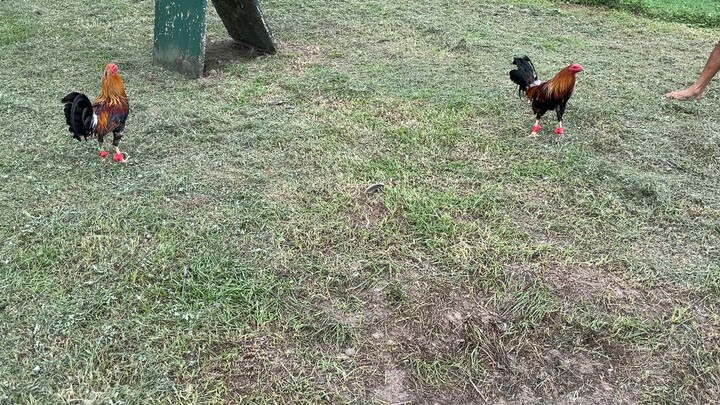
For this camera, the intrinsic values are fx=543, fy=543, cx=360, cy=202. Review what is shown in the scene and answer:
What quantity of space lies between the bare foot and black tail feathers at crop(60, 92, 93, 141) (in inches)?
175

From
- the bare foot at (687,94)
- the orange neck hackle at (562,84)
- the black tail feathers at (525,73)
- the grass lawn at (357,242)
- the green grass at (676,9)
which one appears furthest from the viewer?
the green grass at (676,9)

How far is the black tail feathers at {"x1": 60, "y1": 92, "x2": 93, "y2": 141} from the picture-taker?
3.01 meters

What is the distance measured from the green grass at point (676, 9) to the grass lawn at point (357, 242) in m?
3.06

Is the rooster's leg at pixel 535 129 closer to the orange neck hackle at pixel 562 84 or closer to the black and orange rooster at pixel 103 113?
the orange neck hackle at pixel 562 84

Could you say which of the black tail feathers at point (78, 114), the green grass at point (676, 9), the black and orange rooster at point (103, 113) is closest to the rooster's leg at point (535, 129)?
the black and orange rooster at point (103, 113)

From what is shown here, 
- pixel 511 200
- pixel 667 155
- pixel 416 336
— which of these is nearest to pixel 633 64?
pixel 667 155

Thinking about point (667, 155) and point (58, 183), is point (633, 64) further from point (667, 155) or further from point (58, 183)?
point (58, 183)

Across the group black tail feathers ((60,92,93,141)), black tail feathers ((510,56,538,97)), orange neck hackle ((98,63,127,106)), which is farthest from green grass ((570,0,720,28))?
black tail feathers ((60,92,93,141))

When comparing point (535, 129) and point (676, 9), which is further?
point (676, 9)

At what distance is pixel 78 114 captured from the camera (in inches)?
119

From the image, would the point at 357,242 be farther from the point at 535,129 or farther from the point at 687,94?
the point at 687,94

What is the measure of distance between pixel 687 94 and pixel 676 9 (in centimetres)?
377

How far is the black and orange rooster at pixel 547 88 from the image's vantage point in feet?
11.5

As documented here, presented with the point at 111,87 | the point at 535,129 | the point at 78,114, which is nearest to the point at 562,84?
the point at 535,129
